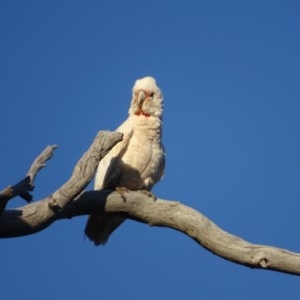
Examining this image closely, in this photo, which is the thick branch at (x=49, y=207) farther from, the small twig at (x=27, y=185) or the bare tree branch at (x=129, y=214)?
the small twig at (x=27, y=185)

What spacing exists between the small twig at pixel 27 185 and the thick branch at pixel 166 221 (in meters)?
0.13

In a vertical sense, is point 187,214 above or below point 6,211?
above

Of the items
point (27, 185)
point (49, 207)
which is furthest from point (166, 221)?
point (27, 185)

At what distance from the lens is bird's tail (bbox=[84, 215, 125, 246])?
757 cm

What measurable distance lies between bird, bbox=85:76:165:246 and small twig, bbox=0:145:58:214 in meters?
1.82

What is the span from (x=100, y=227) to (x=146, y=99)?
169cm

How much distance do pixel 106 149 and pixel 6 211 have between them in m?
0.98

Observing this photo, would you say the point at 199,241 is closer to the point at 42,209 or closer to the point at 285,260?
the point at 285,260

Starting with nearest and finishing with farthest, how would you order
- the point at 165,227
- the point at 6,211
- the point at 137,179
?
the point at 6,211 → the point at 165,227 → the point at 137,179

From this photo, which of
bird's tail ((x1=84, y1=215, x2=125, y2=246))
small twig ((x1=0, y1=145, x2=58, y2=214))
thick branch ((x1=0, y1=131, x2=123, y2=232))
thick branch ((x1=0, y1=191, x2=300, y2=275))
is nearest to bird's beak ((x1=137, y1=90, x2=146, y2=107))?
bird's tail ((x1=84, y1=215, x2=125, y2=246))

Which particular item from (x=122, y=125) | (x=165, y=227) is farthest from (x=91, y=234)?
(x=165, y=227)

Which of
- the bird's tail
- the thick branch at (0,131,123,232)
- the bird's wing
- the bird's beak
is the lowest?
the thick branch at (0,131,123,232)

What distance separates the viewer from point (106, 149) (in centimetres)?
552

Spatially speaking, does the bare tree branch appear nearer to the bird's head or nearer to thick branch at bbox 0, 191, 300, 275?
thick branch at bbox 0, 191, 300, 275
